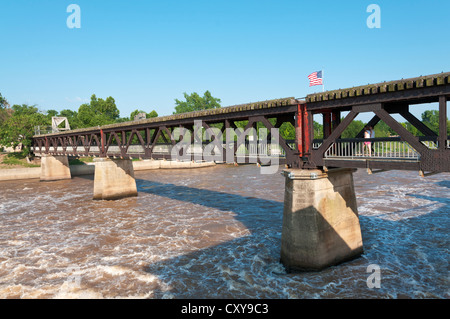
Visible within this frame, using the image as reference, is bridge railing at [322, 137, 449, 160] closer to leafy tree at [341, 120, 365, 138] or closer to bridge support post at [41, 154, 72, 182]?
bridge support post at [41, 154, 72, 182]

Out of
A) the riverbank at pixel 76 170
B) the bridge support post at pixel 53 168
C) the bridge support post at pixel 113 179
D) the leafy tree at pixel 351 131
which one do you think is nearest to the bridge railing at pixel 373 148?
the bridge support post at pixel 113 179

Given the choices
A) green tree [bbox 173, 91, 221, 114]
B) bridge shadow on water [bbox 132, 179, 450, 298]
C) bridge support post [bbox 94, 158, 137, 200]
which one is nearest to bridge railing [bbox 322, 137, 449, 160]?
bridge shadow on water [bbox 132, 179, 450, 298]

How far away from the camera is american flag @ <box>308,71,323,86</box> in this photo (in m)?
15.9

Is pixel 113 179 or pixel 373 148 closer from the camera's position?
pixel 373 148

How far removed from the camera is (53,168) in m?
51.3

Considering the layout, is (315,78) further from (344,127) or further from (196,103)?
(196,103)

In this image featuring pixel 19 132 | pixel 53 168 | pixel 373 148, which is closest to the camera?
pixel 373 148

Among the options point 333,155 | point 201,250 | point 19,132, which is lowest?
point 201,250

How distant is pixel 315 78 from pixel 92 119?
92253 millimetres

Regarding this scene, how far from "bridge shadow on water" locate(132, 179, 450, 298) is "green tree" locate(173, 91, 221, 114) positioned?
10907 centimetres

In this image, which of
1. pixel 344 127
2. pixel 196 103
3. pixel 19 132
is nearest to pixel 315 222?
pixel 344 127
